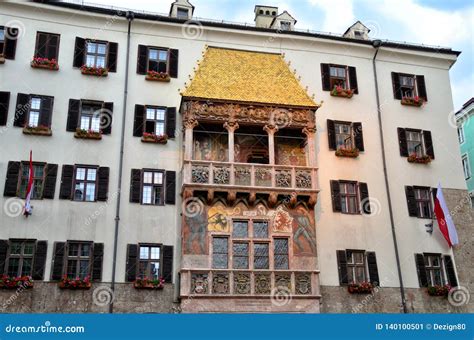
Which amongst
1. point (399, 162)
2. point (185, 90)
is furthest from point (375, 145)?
point (185, 90)

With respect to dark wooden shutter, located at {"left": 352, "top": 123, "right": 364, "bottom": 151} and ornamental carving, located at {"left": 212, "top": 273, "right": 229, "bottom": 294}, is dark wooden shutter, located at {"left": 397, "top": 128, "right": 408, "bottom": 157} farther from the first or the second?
ornamental carving, located at {"left": 212, "top": 273, "right": 229, "bottom": 294}

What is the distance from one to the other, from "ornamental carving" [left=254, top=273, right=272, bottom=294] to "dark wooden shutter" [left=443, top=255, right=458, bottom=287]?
31.2 ft

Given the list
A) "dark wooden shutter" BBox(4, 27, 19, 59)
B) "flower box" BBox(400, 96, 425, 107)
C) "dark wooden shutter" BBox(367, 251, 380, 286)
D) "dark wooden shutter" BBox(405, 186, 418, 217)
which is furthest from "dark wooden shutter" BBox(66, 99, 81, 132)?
"flower box" BBox(400, 96, 425, 107)

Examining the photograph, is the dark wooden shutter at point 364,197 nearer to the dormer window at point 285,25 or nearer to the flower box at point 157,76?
the dormer window at point 285,25

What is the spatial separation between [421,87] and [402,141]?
12.7 feet

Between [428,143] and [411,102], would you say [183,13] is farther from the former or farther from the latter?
[428,143]

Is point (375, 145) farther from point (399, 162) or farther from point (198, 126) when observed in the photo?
point (198, 126)

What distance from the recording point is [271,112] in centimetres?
2816

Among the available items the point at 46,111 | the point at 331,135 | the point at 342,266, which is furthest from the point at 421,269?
the point at 46,111

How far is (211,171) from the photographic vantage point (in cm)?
2641

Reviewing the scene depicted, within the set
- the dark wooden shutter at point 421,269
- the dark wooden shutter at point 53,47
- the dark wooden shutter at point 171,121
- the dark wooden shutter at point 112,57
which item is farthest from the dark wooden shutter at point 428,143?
the dark wooden shutter at point 53,47

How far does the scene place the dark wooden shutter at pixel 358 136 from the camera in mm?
30016

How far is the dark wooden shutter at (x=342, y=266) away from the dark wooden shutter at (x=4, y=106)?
1662cm

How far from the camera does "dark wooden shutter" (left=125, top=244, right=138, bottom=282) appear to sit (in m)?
25.1
